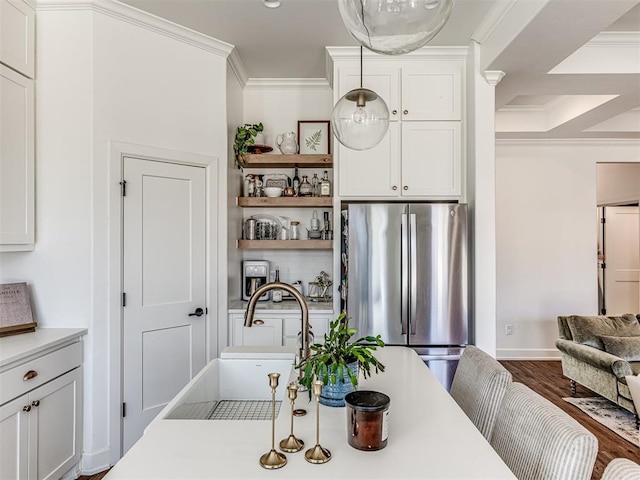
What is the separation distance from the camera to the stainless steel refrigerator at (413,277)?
277 centimetres

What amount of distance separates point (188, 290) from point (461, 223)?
2.04m

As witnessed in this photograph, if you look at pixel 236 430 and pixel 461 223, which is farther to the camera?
pixel 461 223

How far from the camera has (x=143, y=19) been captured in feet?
8.75

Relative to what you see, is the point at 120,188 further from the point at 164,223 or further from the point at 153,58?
the point at 153,58

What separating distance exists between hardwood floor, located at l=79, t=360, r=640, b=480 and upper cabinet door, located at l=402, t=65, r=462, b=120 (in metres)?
2.73

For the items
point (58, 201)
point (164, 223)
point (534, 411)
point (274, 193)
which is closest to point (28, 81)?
point (58, 201)

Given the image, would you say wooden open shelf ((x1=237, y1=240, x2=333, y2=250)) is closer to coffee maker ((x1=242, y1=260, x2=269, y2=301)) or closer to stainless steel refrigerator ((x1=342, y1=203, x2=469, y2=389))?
coffee maker ((x1=242, y1=260, x2=269, y2=301))

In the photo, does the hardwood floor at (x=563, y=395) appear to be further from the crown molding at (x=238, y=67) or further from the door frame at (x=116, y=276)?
the crown molding at (x=238, y=67)

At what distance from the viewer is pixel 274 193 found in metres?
3.55

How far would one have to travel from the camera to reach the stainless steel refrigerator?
2771 millimetres

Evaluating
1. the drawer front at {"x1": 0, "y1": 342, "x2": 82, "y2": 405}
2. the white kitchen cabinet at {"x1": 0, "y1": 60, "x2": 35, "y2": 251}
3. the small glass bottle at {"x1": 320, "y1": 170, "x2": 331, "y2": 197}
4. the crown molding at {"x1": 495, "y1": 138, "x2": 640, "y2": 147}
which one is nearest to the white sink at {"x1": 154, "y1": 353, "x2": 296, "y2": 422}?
the drawer front at {"x1": 0, "y1": 342, "x2": 82, "y2": 405}

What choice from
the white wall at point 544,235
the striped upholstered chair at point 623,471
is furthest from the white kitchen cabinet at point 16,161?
the white wall at point 544,235

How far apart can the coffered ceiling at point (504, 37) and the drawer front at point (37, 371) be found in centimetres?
222

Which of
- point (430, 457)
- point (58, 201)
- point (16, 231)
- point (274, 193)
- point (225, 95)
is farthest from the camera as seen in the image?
point (274, 193)
